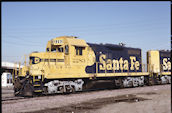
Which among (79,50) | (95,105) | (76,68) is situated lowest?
(95,105)

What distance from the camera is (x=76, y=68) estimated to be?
14.3 m

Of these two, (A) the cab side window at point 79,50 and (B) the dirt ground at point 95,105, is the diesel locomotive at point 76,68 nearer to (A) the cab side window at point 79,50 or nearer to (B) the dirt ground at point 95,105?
(A) the cab side window at point 79,50

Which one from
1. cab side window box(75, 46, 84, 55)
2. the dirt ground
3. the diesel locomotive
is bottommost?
the dirt ground

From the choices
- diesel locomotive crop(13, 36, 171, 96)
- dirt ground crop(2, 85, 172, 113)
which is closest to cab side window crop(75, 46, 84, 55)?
diesel locomotive crop(13, 36, 171, 96)

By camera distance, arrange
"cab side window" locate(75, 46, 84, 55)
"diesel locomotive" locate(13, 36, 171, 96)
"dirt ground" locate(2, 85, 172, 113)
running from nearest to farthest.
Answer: "dirt ground" locate(2, 85, 172, 113) < "diesel locomotive" locate(13, 36, 171, 96) < "cab side window" locate(75, 46, 84, 55)

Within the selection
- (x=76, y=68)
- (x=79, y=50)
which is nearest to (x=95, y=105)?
(x=76, y=68)

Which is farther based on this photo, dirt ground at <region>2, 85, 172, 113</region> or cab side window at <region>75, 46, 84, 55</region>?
cab side window at <region>75, 46, 84, 55</region>

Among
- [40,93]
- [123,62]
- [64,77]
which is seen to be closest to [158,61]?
[123,62]

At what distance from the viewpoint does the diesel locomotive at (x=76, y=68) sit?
12898mm

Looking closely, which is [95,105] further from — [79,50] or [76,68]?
[79,50]

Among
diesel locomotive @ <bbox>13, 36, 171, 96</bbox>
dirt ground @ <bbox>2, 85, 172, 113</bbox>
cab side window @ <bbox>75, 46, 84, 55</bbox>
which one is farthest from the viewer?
cab side window @ <bbox>75, 46, 84, 55</bbox>

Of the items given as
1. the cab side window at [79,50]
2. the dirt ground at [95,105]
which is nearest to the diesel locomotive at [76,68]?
the cab side window at [79,50]

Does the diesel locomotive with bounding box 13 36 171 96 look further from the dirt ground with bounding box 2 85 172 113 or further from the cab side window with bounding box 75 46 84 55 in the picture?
the dirt ground with bounding box 2 85 172 113

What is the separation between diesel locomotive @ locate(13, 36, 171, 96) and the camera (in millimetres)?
12898
